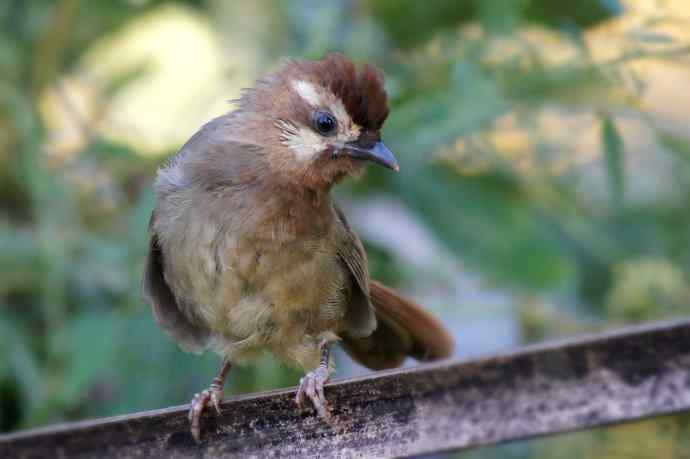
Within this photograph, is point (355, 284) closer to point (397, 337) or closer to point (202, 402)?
point (397, 337)

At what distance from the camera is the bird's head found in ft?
9.50

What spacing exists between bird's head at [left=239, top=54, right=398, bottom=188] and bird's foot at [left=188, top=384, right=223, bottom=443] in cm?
61

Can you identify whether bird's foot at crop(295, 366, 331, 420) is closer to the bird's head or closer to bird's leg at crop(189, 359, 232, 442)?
bird's leg at crop(189, 359, 232, 442)

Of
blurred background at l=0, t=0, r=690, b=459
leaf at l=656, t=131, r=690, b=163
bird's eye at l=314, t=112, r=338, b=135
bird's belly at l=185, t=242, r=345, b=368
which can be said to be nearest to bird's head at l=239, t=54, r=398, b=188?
bird's eye at l=314, t=112, r=338, b=135

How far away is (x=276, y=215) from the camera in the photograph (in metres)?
2.88

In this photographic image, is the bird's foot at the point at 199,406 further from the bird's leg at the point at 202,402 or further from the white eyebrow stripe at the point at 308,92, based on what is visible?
the white eyebrow stripe at the point at 308,92

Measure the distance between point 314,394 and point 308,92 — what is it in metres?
0.91

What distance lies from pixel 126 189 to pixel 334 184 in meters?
1.64

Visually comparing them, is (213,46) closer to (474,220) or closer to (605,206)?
(474,220)

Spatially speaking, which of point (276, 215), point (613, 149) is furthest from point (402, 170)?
point (276, 215)

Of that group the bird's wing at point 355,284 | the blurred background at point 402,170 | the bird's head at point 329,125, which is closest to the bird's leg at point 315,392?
the bird's wing at point 355,284

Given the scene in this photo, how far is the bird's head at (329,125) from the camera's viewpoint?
2.90m

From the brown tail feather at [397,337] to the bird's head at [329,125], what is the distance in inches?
18.4

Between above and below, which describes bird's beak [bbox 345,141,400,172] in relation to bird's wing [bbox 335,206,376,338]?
above
